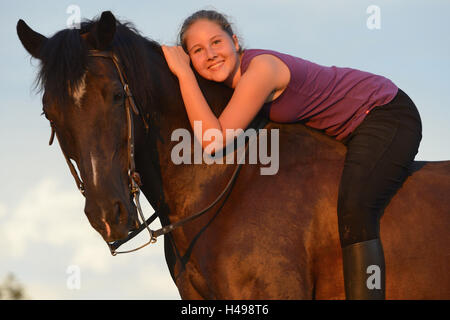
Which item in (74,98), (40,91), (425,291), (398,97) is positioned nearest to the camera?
(74,98)

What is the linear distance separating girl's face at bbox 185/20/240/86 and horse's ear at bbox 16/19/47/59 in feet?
3.41

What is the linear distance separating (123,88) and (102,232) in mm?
908

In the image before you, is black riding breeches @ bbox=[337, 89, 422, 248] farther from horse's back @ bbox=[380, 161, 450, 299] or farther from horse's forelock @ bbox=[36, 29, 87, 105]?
horse's forelock @ bbox=[36, 29, 87, 105]

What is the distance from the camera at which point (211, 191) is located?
4180 mm

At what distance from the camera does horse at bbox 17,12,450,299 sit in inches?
145

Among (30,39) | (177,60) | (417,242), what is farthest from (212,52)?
(417,242)

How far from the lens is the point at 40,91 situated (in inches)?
153

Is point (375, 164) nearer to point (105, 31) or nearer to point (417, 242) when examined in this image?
point (417, 242)

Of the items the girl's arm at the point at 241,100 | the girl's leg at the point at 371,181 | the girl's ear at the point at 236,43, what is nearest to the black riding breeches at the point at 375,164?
the girl's leg at the point at 371,181

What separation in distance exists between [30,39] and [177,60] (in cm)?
101

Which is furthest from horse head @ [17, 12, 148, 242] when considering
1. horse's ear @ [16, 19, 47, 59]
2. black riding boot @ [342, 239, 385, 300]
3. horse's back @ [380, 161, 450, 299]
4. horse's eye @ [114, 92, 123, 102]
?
horse's back @ [380, 161, 450, 299]

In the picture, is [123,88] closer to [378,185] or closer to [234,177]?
[234,177]

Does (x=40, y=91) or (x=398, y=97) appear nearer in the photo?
(x=40, y=91)
